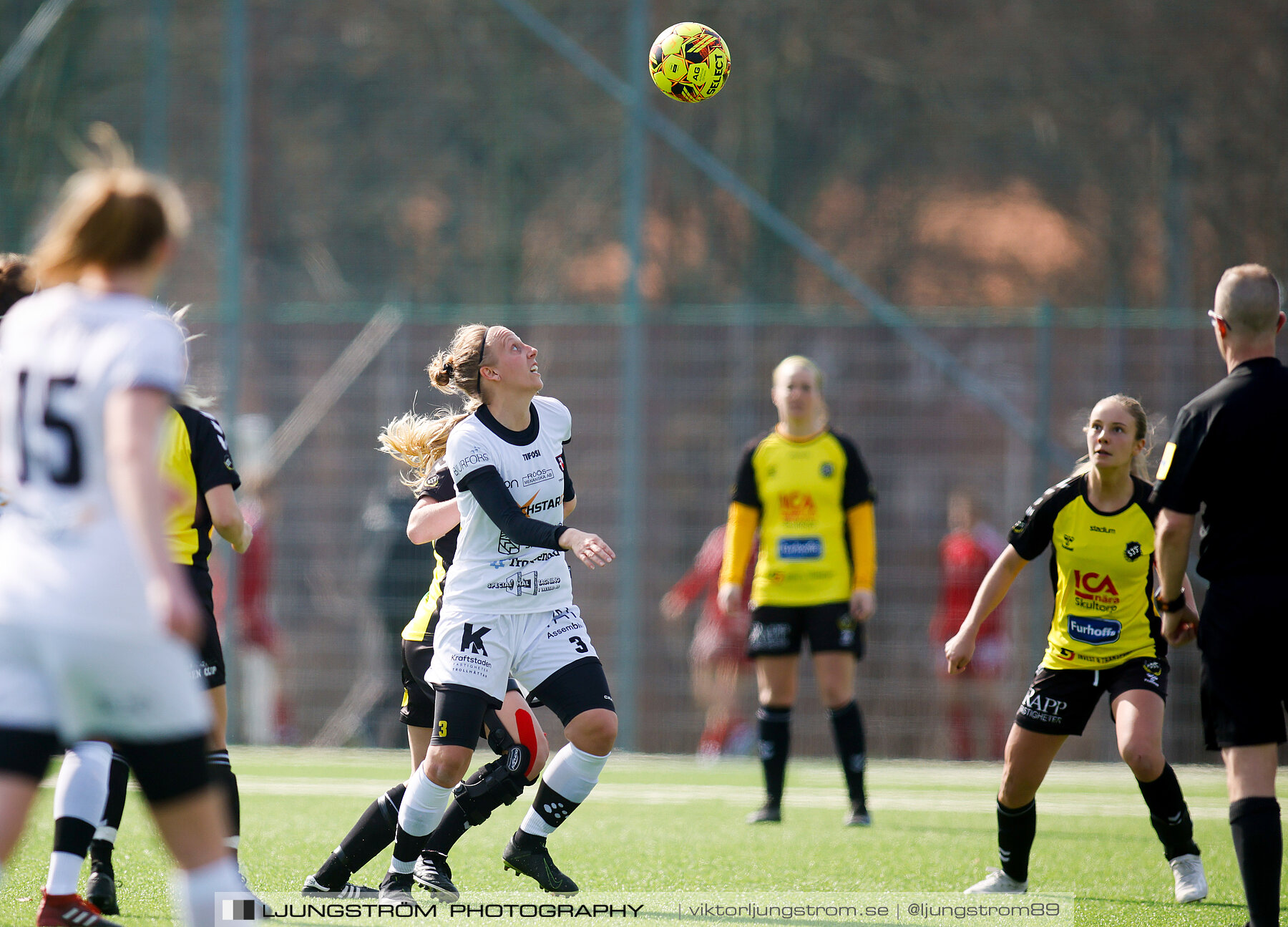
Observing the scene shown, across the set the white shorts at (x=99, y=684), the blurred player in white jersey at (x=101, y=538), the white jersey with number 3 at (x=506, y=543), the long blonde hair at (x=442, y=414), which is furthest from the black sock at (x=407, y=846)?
the white shorts at (x=99, y=684)

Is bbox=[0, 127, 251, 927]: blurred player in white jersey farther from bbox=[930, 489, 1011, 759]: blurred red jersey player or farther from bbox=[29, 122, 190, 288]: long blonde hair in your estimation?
→ bbox=[930, 489, 1011, 759]: blurred red jersey player

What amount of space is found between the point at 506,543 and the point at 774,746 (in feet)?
10.1

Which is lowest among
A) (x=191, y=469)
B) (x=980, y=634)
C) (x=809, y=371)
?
(x=980, y=634)

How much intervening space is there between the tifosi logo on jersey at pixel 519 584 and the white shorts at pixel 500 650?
0.08 meters

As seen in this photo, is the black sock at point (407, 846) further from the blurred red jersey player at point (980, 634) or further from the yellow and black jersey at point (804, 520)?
the blurred red jersey player at point (980, 634)

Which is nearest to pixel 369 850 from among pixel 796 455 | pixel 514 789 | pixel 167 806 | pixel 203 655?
pixel 514 789

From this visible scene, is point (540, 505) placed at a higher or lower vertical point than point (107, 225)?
lower

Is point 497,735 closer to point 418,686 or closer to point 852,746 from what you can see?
point 418,686

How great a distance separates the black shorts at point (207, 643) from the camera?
464 centimetres

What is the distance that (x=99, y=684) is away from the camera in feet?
9.23

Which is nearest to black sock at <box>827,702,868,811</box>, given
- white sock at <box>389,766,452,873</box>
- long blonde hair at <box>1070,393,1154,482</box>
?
long blonde hair at <box>1070,393,1154,482</box>

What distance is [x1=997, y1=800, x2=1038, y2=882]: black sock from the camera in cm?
514

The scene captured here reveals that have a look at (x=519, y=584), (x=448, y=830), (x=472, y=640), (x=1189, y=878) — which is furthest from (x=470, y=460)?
(x=1189, y=878)

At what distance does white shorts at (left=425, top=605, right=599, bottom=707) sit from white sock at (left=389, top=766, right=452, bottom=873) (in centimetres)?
31
